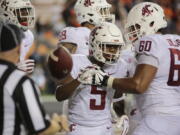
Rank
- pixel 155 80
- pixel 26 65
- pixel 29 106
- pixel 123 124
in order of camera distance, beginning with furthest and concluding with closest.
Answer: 1. pixel 26 65
2. pixel 123 124
3. pixel 155 80
4. pixel 29 106

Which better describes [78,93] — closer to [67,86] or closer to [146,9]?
[67,86]

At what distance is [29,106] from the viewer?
327cm

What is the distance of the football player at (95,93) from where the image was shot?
427 cm

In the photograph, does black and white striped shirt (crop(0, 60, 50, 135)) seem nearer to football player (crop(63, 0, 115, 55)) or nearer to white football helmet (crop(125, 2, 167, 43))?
white football helmet (crop(125, 2, 167, 43))

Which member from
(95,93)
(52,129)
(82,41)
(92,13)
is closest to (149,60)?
(95,93)

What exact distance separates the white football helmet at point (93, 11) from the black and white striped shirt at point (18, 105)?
84.3 inches

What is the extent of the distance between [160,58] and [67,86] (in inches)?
27.2

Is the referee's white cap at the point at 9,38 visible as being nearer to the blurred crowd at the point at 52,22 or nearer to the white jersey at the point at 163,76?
the white jersey at the point at 163,76

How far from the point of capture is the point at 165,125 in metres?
4.26

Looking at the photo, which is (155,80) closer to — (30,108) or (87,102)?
(87,102)

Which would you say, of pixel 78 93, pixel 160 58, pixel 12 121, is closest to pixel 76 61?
pixel 78 93

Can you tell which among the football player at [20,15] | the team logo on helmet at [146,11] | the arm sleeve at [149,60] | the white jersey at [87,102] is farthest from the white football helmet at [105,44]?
the football player at [20,15]

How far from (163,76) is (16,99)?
1.31m

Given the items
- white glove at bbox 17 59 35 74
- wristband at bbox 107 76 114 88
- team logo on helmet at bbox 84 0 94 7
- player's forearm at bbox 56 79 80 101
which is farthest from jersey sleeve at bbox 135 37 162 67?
team logo on helmet at bbox 84 0 94 7
